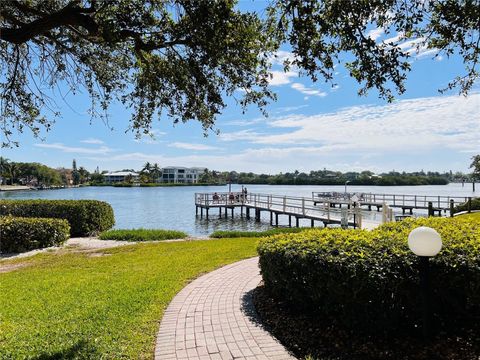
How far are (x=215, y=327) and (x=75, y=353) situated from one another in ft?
5.62

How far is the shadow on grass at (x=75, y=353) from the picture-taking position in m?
4.11

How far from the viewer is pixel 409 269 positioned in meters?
4.19

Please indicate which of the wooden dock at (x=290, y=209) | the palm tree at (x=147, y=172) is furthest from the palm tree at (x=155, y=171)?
the wooden dock at (x=290, y=209)

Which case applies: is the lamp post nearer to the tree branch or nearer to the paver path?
the paver path

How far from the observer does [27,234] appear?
42.5 ft

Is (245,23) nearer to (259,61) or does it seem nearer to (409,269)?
(259,61)

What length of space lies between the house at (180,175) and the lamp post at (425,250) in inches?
6011

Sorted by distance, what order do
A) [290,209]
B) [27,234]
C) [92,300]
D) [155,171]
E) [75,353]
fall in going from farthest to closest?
[155,171], [290,209], [27,234], [92,300], [75,353]

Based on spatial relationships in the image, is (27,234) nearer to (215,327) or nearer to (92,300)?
(92,300)

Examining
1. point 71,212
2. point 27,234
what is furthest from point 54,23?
point 71,212

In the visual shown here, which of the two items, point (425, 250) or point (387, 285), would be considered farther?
point (387, 285)

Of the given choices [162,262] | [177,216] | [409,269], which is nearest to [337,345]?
[409,269]

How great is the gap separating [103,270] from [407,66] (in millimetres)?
7966

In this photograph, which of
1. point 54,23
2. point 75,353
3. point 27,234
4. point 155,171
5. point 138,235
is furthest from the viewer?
point 155,171
